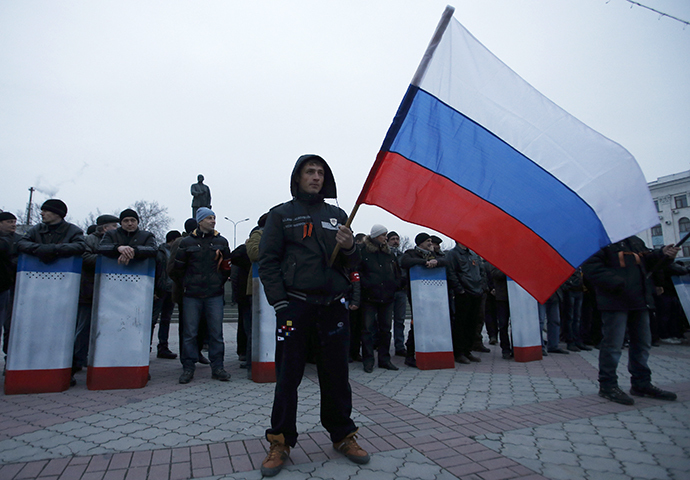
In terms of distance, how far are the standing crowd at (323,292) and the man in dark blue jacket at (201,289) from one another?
0.05 ft

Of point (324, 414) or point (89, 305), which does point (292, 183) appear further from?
point (89, 305)

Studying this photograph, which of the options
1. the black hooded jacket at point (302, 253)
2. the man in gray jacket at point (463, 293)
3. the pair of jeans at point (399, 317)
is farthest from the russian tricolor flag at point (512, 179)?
the pair of jeans at point (399, 317)

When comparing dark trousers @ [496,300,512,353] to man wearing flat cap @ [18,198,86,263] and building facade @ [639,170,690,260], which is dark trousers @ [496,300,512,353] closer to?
man wearing flat cap @ [18,198,86,263]

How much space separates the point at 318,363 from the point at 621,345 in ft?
11.5

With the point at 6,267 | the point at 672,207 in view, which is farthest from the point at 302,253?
the point at 672,207

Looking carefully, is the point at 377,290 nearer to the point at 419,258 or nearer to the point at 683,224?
the point at 419,258

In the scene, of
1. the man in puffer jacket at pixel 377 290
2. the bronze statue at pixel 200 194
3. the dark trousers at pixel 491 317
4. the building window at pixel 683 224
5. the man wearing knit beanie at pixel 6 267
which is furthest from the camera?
the building window at pixel 683 224

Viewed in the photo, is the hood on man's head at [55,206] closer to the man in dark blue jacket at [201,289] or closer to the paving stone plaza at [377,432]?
the man in dark blue jacket at [201,289]

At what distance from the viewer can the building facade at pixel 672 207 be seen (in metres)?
57.0

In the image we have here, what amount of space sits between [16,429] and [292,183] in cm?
315

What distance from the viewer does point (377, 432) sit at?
140 inches

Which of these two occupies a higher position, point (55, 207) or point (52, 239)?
point (55, 207)

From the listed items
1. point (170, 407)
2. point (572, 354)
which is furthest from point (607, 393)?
point (170, 407)

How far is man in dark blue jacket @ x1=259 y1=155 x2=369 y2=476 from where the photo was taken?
9.60ft
